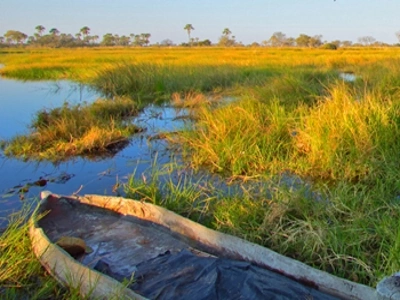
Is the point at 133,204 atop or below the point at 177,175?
atop

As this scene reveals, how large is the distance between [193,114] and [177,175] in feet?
10.9

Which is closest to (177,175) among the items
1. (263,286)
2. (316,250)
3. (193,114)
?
(316,250)

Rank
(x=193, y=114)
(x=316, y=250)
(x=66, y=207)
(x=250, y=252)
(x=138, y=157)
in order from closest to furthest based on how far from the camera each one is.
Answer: (x=250, y=252) < (x=316, y=250) < (x=66, y=207) < (x=138, y=157) < (x=193, y=114)

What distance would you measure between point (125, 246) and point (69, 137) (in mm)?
3796

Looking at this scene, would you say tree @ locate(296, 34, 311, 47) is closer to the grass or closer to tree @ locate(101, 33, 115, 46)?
tree @ locate(101, 33, 115, 46)

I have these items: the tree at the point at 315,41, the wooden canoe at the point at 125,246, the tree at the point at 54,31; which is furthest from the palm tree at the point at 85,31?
the wooden canoe at the point at 125,246

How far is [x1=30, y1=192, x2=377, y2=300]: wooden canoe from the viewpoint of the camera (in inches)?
95.9

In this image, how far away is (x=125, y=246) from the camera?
11.1 ft

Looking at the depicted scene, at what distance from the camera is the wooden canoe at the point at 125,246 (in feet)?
7.99

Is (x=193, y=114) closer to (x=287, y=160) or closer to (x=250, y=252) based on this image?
(x=287, y=160)

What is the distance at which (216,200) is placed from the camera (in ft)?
13.5

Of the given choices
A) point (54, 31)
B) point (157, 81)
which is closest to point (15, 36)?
point (54, 31)

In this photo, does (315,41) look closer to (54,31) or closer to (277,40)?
(277,40)

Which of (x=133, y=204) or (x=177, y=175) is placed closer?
(x=133, y=204)
